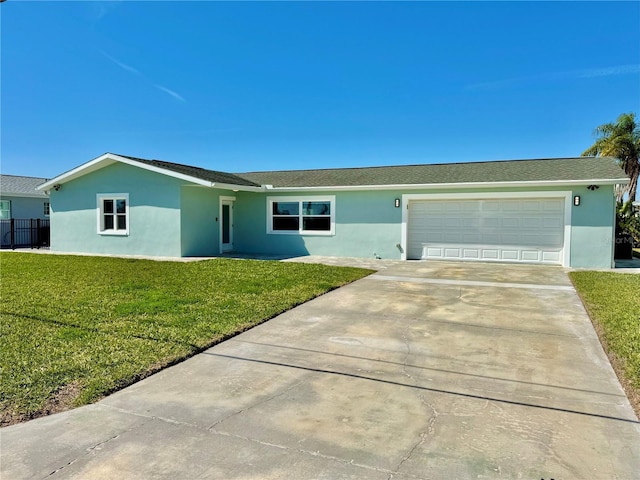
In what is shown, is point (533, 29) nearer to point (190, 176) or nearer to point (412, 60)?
point (412, 60)

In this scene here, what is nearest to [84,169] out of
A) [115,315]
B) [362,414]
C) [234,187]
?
[234,187]

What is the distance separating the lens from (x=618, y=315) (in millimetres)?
6398

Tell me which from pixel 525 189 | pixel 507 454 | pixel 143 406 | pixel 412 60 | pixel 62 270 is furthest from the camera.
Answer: pixel 412 60

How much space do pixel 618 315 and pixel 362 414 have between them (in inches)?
208

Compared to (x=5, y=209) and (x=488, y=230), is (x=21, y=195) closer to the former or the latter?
(x=5, y=209)

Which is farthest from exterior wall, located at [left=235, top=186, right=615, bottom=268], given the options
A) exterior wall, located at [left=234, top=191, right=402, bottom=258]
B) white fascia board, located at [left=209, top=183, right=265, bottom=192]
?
white fascia board, located at [left=209, top=183, right=265, bottom=192]

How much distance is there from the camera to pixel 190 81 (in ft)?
60.2

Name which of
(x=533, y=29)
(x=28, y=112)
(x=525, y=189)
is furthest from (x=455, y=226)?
(x=28, y=112)

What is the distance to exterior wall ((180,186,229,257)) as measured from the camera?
14633 millimetres

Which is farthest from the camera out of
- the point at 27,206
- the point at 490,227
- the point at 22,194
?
the point at 27,206

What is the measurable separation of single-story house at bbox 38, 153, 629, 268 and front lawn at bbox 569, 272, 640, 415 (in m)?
2.58

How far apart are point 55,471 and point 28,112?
64.8 ft

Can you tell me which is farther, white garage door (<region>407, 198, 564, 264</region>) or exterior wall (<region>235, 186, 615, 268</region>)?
white garage door (<region>407, 198, 564, 264</region>)

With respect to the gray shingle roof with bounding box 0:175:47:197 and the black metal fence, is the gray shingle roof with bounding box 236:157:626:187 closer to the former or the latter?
the black metal fence
